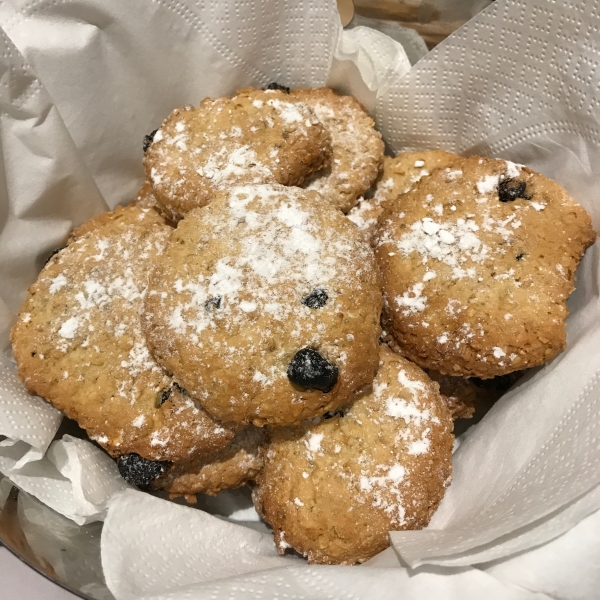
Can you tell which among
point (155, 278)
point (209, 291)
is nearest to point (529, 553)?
point (209, 291)

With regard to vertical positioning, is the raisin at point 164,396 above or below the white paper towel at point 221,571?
above

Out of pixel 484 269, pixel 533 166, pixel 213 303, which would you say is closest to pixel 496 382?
pixel 484 269

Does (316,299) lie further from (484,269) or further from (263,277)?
(484,269)

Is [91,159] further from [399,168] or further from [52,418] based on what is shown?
[399,168]

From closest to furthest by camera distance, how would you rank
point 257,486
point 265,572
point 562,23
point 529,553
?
point 529,553
point 265,572
point 562,23
point 257,486

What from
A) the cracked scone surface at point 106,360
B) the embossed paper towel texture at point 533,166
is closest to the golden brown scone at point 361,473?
the embossed paper towel texture at point 533,166

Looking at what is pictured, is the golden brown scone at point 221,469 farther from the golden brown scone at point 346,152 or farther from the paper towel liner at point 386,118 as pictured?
the golden brown scone at point 346,152

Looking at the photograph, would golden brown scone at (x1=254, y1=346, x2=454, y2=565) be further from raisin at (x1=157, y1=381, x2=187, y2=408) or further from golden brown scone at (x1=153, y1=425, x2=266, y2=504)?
raisin at (x1=157, y1=381, x2=187, y2=408)
